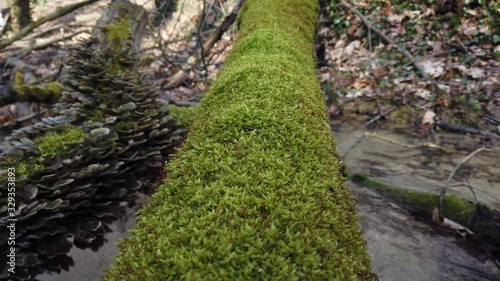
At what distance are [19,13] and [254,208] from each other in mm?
11403

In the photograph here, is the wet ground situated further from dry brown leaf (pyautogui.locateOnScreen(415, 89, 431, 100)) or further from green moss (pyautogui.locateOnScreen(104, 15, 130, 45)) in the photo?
green moss (pyautogui.locateOnScreen(104, 15, 130, 45))

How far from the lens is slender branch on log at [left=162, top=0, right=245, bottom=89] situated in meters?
5.37

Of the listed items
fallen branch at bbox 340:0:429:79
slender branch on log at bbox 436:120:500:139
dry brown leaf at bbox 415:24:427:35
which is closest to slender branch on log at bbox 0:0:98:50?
fallen branch at bbox 340:0:429:79

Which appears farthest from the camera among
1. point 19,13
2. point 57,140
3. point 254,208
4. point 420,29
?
point 19,13

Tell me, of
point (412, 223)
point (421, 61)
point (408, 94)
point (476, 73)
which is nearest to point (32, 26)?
point (412, 223)

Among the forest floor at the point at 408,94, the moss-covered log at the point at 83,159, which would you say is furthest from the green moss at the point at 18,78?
the moss-covered log at the point at 83,159

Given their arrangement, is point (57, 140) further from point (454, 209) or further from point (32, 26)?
point (454, 209)

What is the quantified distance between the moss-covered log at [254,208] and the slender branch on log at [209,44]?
3.72 m

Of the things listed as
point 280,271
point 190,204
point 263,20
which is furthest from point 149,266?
point 263,20

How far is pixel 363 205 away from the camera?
3215 mm

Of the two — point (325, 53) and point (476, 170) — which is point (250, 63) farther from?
point (325, 53)

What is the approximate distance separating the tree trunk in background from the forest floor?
9.75 feet

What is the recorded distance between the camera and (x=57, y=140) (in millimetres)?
2629

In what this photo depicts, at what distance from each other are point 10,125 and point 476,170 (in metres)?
6.53
